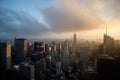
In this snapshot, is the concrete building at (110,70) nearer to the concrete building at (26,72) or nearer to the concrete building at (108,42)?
the concrete building at (26,72)

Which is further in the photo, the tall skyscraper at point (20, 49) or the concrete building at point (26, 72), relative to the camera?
the tall skyscraper at point (20, 49)

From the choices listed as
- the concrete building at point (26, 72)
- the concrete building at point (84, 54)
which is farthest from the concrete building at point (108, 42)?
the concrete building at point (26, 72)

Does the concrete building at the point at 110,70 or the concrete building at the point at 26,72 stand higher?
the concrete building at the point at 110,70

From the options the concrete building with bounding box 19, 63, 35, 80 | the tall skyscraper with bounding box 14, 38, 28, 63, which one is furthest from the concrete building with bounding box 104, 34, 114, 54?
the tall skyscraper with bounding box 14, 38, 28, 63

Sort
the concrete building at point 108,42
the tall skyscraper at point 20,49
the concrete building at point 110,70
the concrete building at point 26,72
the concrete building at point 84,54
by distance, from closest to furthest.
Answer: the concrete building at point 110,70
the concrete building at point 26,72
the concrete building at point 108,42
the tall skyscraper at point 20,49
the concrete building at point 84,54

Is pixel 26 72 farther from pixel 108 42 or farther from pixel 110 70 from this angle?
pixel 108 42

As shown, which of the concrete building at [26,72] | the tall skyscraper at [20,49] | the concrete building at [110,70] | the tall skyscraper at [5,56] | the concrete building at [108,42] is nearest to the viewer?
the concrete building at [110,70]

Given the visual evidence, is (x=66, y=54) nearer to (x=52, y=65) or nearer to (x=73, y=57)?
(x=73, y=57)

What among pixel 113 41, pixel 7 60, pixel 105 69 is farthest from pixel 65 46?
pixel 105 69

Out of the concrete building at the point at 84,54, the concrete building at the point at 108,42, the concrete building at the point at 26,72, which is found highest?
the concrete building at the point at 108,42
